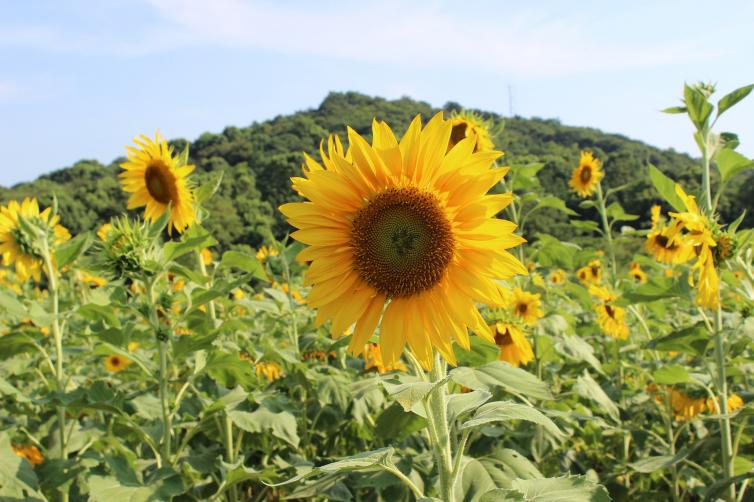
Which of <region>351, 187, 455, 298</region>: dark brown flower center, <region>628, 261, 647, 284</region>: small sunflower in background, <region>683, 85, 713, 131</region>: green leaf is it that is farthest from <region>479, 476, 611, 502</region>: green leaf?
<region>628, 261, 647, 284</region>: small sunflower in background

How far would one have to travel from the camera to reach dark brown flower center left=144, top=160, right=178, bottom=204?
147 inches

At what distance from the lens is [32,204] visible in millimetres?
3680

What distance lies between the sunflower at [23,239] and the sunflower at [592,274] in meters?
6.08

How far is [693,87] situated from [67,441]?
352 cm

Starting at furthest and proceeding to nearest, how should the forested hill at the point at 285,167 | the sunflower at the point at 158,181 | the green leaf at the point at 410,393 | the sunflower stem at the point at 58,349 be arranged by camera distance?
1. the forested hill at the point at 285,167
2. the sunflower at the point at 158,181
3. the sunflower stem at the point at 58,349
4. the green leaf at the point at 410,393

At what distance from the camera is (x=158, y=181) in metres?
3.75

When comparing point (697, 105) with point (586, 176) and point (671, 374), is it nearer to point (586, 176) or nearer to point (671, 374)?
point (671, 374)

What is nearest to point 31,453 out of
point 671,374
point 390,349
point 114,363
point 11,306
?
point 11,306

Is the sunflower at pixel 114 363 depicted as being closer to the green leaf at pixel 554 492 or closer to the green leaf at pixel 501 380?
the green leaf at pixel 501 380

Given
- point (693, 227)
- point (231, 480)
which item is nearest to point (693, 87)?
point (693, 227)

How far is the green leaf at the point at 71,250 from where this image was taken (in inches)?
120

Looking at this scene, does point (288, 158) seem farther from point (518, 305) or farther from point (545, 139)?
point (518, 305)

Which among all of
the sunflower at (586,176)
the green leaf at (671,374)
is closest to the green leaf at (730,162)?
the green leaf at (671,374)

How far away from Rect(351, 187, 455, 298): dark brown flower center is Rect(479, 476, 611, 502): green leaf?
0.61m
